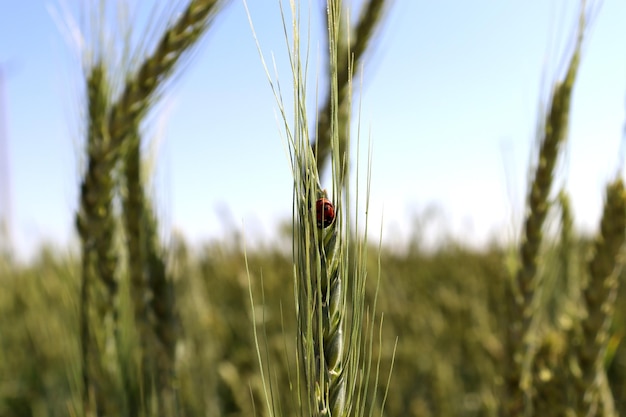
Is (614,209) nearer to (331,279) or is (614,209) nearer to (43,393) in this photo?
(331,279)

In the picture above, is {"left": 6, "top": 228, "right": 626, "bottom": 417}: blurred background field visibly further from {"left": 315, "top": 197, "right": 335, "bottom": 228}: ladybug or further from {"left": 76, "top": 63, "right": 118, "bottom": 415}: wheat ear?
{"left": 315, "top": 197, "right": 335, "bottom": 228}: ladybug

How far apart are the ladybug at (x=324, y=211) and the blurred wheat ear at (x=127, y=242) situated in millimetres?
581

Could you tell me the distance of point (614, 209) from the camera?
1.22 m

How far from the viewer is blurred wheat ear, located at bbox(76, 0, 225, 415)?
3.59ft

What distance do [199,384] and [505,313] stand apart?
1043mm

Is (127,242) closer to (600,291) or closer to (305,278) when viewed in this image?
(305,278)

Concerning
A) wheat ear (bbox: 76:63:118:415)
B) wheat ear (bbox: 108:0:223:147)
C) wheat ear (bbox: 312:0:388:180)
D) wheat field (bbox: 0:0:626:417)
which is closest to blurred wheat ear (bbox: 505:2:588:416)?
wheat field (bbox: 0:0:626:417)

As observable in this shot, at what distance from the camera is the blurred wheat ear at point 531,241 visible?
1177 mm

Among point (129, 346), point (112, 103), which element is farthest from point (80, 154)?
point (129, 346)

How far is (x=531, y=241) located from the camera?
121cm

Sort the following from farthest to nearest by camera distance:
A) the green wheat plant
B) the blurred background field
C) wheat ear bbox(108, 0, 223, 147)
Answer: the blurred background field, wheat ear bbox(108, 0, 223, 147), the green wheat plant

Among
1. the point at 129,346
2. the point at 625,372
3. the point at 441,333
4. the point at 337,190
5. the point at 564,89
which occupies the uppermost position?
the point at 564,89

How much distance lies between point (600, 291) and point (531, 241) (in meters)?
0.17

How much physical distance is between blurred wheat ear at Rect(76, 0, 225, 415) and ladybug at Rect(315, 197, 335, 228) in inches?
22.9
